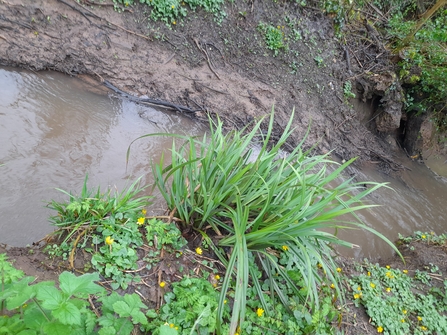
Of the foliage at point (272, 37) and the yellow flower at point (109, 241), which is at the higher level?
the foliage at point (272, 37)

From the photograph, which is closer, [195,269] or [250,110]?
[195,269]

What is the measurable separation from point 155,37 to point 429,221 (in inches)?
175

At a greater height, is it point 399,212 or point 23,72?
point 399,212

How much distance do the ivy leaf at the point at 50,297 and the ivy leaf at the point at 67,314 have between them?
17 millimetres

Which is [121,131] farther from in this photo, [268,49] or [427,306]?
[427,306]

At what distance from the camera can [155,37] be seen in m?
4.21

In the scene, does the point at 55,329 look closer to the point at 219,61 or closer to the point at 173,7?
the point at 219,61

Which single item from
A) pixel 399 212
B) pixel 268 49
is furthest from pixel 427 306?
pixel 268 49

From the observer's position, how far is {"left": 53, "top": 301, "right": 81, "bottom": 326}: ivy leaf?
3.02 ft

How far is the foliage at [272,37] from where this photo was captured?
4828mm

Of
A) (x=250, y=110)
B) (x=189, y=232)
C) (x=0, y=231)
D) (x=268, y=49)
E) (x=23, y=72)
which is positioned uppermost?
(x=268, y=49)

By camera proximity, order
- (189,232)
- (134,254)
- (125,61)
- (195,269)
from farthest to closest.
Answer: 1. (125,61)
2. (189,232)
3. (195,269)
4. (134,254)

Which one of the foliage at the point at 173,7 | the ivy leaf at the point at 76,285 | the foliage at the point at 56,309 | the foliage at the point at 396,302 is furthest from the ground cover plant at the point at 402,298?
the foliage at the point at 173,7

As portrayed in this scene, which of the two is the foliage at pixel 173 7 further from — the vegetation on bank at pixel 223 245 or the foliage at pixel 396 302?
the foliage at pixel 396 302
